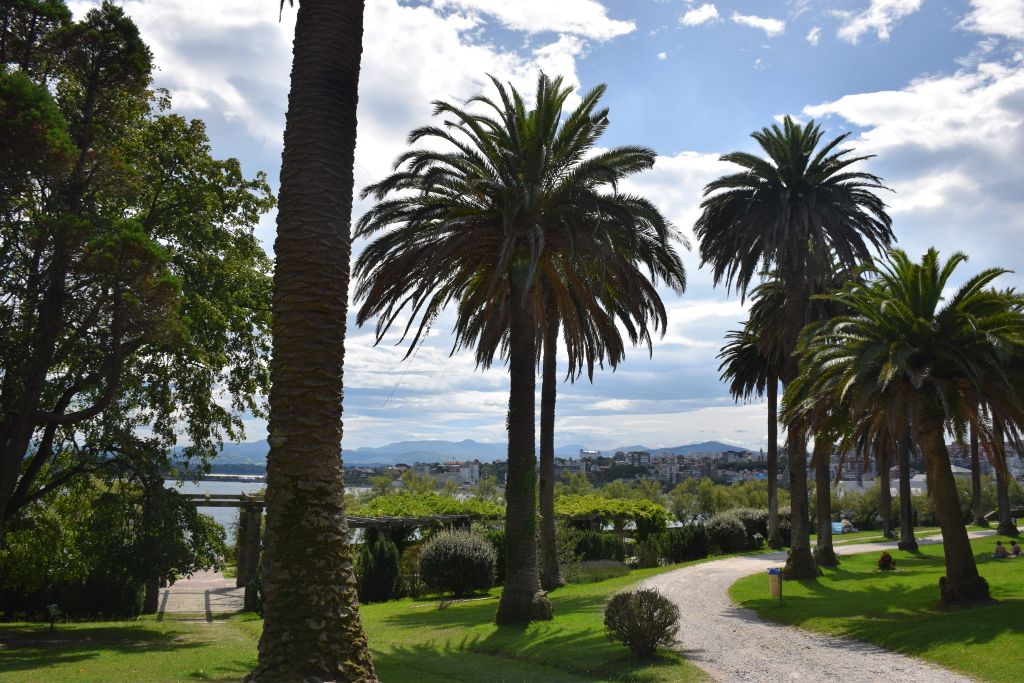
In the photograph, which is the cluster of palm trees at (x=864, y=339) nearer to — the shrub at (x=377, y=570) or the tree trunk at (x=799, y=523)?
the tree trunk at (x=799, y=523)

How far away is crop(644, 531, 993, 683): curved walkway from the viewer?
1148 cm

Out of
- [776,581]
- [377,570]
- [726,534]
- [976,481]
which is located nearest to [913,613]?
[776,581]

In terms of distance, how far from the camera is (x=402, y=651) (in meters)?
14.8

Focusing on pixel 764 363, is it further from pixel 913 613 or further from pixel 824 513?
pixel 913 613

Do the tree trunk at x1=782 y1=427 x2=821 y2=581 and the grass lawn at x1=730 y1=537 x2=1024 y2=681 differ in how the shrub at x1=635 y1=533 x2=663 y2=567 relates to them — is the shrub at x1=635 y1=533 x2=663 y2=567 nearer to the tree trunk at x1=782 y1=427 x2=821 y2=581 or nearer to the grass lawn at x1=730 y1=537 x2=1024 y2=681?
the grass lawn at x1=730 y1=537 x2=1024 y2=681

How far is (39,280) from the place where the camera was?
16.3 meters

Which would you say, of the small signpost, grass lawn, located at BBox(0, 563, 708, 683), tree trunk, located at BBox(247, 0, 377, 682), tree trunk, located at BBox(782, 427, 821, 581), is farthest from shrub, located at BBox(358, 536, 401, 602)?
tree trunk, located at BBox(247, 0, 377, 682)

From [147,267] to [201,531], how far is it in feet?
25.5

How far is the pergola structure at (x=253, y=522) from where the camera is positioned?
27.5m

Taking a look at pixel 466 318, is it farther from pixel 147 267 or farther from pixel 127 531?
pixel 127 531

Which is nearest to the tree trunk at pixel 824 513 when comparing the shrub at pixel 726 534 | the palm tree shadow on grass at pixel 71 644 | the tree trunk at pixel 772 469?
the shrub at pixel 726 534

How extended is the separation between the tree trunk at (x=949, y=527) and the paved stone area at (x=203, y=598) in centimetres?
1907

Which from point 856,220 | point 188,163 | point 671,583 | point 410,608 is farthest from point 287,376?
point 856,220

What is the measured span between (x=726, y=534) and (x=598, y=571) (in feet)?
42.2
